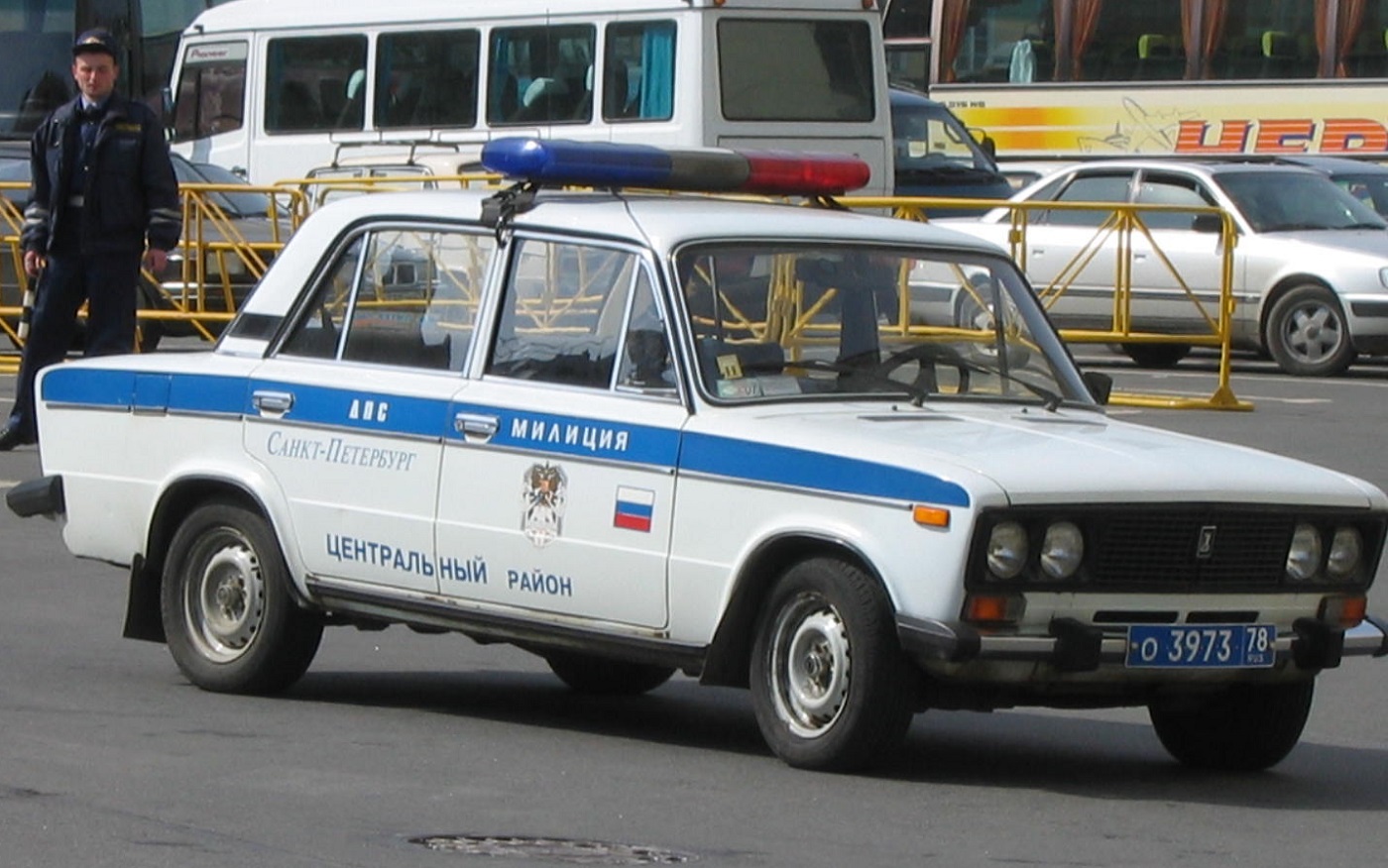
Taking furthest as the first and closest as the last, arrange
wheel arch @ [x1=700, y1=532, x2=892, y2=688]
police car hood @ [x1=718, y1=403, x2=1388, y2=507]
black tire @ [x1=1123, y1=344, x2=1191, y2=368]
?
black tire @ [x1=1123, y1=344, x2=1191, y2=368] < wheel arch @ [x1=700, y1=532, x2=892, y2=688] < police car hood @ [x1=718, y1=403, x2=1388, y2=507]

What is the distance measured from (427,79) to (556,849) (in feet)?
79.4

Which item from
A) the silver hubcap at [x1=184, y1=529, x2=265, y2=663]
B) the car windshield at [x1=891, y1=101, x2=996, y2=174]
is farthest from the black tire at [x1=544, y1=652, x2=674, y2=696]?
the car windshield at [x1=891, y1=101, x2=996, y2=174]

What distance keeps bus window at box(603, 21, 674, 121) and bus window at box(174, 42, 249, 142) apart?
16.3 ft

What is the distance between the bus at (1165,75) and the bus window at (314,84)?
9.53 metres

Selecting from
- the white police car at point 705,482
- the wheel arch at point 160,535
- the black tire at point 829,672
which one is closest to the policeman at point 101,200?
the white police car at point 705,482

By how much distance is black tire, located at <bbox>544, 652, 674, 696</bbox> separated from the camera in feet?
30.1

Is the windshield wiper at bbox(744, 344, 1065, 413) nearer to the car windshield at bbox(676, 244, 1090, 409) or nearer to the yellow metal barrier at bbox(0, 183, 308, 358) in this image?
the car windshield at bbox(676, 244, 1090, 409)

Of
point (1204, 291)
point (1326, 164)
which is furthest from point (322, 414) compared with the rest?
point (1326, 164)

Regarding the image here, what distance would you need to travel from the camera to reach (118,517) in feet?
30.2

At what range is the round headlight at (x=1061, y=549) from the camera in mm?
7332

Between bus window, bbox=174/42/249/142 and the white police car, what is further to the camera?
bus window, bbox=174/42/249/142

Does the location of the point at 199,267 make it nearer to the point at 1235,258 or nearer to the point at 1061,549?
the point at 1235,258

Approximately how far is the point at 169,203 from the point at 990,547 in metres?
7.70

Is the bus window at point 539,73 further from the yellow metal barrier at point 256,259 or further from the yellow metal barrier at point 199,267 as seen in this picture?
the yellow metal barrier at point 199,267
